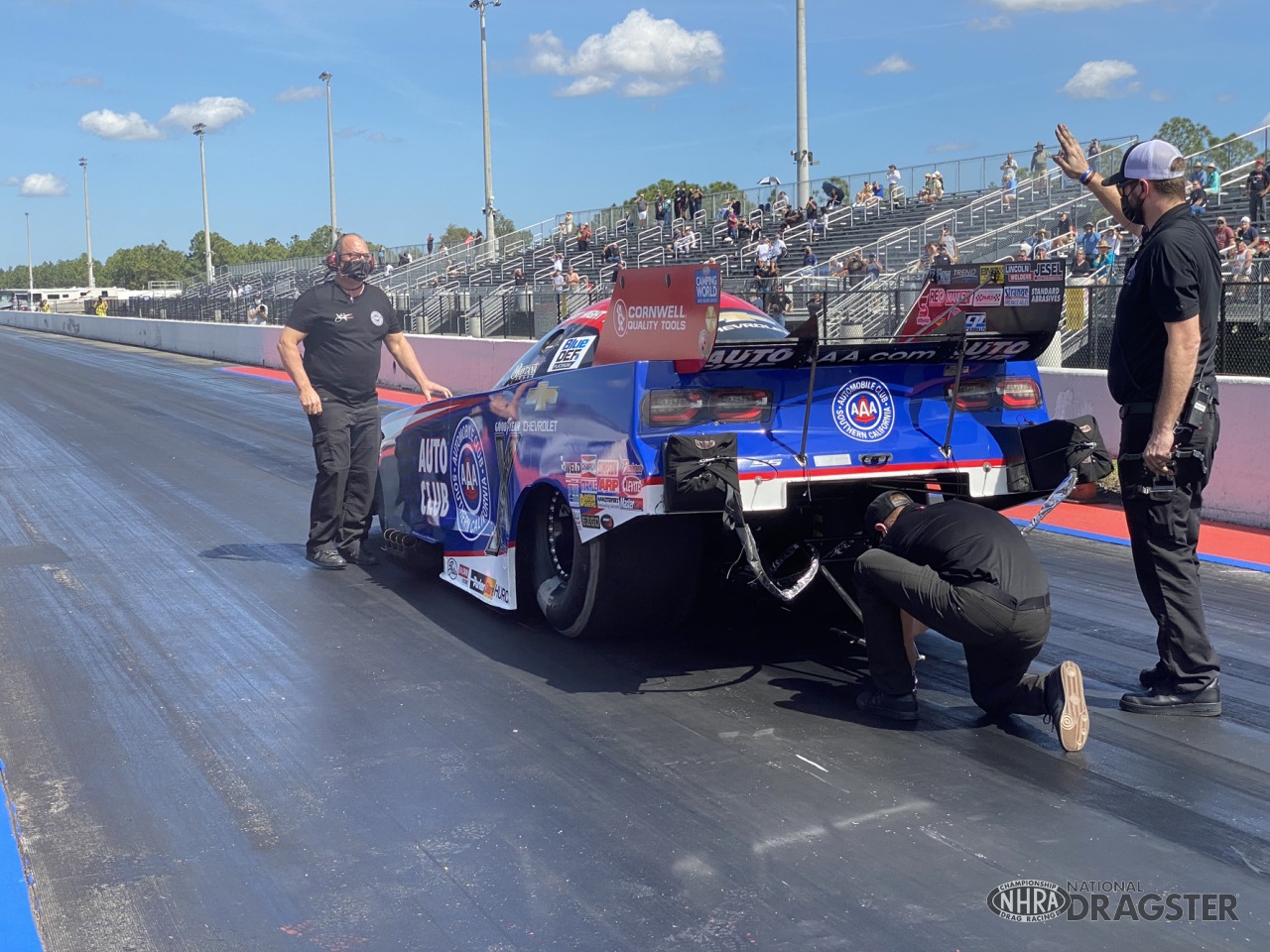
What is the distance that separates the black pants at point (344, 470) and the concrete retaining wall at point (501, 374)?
6.49 m

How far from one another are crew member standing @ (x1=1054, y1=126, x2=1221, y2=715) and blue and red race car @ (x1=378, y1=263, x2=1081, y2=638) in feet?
1.53

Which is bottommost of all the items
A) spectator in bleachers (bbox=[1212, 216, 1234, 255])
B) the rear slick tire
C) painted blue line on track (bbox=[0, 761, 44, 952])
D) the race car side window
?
painted blue line on track (bbox=[0, 761, 44, 952])

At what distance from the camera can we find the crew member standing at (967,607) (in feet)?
14.7

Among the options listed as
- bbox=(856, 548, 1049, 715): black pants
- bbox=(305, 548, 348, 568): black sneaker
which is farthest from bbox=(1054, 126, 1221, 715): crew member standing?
bbox=(305, 548, 348, 568): black sneaker

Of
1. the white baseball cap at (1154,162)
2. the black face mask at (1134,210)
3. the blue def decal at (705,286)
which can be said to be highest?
the white baseball cap at (1154,162)

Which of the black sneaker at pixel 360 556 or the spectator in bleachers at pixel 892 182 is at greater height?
the spectator in bleachers at pixel 892 182

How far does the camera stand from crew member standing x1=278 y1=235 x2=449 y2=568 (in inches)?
300

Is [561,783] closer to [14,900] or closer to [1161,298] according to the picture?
[14,900]

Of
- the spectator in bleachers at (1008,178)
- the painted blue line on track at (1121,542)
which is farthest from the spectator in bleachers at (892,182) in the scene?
the painted blue line on track at (1121,542)

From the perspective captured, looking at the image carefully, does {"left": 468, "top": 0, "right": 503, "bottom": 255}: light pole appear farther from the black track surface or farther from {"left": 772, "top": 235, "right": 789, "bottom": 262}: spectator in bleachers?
the black track surface

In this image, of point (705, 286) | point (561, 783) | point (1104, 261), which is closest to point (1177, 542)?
point (705, 286)

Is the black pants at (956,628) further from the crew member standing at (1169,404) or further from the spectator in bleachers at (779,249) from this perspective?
the spectator in bleachers at (779,249)

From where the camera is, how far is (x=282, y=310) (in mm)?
33219

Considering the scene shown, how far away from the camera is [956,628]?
14.8 feet
